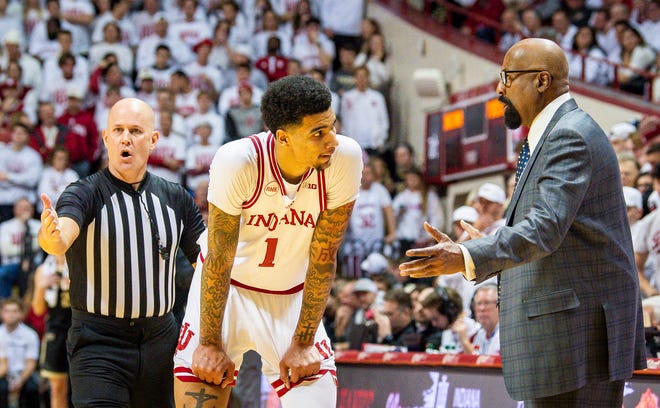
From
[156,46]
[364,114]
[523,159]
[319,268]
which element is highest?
[156,46]

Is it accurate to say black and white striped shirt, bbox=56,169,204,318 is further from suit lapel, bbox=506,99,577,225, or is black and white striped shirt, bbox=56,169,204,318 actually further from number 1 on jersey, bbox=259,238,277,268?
suit lapel, bbox=506,99,577,225

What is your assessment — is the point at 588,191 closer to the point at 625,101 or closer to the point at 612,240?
the point at 612,240

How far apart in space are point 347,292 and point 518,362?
608 cm

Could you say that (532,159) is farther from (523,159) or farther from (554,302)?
(554,302)

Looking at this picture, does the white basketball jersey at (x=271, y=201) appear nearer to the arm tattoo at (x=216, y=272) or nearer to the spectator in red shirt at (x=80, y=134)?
the arm tattoo at (x=216, y=272)

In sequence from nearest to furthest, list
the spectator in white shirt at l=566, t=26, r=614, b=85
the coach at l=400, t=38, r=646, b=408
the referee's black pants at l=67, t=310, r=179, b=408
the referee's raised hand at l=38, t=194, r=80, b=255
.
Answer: the coach at l=400, t=38, r=646, b=408 < the referee's raised hand at l=38, t=194, r=80, b=255 < the referee's black pants at l=67, t=310, r=179, b=408 < the spectator in white shirt at l=566, t=26, r=614, b=85

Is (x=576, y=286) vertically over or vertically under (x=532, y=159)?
under

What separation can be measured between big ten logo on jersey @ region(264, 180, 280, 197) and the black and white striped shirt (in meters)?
1.06

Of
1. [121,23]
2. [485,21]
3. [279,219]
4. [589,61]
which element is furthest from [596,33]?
[279,219]

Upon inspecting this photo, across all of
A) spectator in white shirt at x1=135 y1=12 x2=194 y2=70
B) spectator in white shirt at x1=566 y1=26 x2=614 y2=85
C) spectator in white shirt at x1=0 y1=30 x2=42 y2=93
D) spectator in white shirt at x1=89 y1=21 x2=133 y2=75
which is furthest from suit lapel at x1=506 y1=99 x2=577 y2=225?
spectator in white shirt at x1=0 y1=30 x2=42 y2=93

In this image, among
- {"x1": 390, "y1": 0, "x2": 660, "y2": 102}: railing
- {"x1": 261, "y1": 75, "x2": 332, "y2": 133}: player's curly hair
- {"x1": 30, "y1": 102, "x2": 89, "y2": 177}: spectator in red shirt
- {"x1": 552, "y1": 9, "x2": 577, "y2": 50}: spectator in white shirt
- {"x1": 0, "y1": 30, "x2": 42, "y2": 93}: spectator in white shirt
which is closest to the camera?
{"x1": 261, "y1": 75, "x2": 332, "y2": 133}: player's curly hair

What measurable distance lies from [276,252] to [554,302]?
1.50 meters

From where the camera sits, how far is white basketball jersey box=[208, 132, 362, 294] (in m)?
4.73

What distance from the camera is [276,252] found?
5.02m
